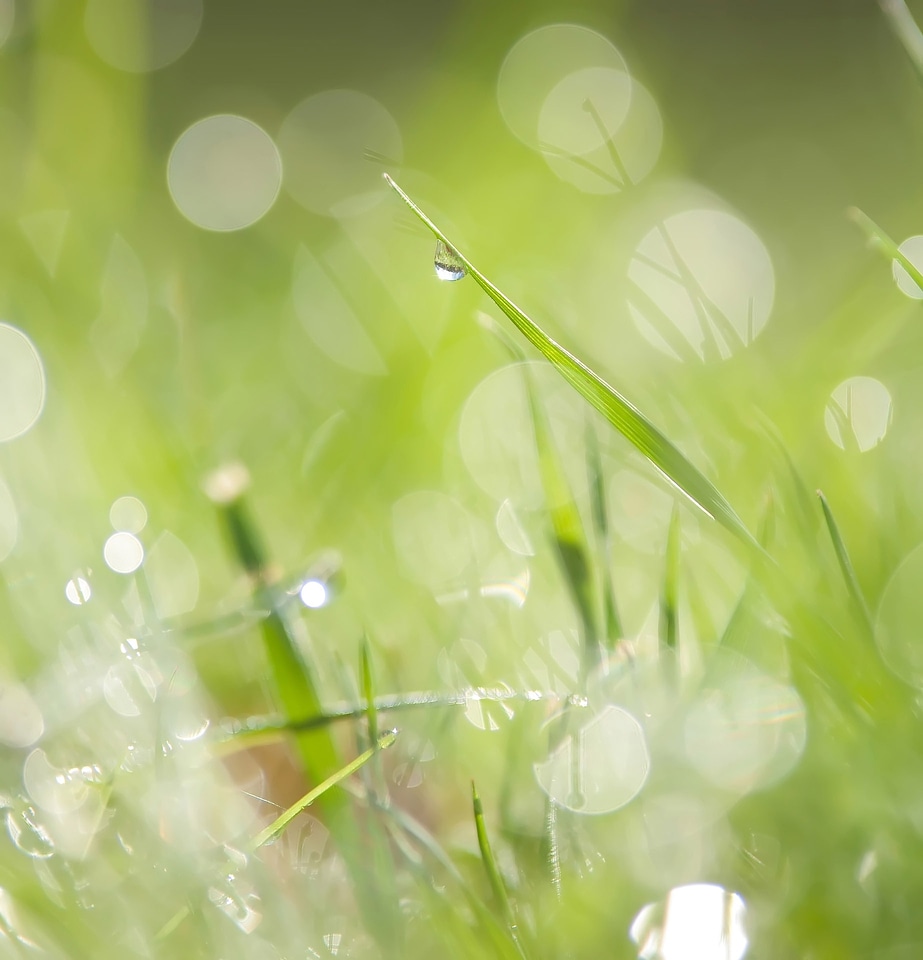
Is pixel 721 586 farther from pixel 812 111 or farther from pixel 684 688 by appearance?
pixel 812 111

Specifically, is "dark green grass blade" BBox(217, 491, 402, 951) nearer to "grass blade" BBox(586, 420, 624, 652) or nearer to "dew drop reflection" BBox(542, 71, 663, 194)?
"grass blade" BBox(586, 420, 624, 652)

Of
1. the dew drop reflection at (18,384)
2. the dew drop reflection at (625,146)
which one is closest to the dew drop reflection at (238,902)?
the dew drop reflection at (18,384)

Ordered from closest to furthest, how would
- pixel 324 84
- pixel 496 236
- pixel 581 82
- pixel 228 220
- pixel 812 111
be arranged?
pixel 496 236 < pixel 228 220 < pixel 812 111 < pixel 581 82 < pixel 324 84

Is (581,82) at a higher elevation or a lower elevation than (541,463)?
lower

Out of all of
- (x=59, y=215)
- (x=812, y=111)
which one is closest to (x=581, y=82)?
(x=812, y=111)

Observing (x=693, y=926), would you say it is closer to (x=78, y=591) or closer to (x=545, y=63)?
(x=78, y=591)

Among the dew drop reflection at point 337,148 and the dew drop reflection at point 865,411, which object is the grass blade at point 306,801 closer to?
the dew drop reflection at point 865,411

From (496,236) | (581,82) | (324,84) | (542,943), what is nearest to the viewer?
(542,943)
